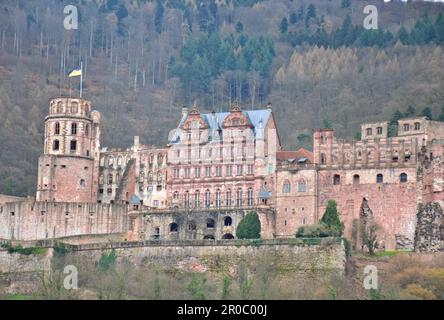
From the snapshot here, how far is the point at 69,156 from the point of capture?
394ft

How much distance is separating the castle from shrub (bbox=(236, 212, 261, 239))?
124 cm

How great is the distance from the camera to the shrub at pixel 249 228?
108062 millimetres

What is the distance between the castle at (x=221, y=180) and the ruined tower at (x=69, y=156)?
0.08 m

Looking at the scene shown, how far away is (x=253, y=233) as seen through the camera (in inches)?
4259

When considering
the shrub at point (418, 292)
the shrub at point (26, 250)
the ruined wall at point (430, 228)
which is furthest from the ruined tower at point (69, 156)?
the shrub at point (418, 292)

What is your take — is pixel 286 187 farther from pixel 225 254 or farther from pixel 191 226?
pixel 225 254

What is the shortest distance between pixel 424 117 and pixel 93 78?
218ft

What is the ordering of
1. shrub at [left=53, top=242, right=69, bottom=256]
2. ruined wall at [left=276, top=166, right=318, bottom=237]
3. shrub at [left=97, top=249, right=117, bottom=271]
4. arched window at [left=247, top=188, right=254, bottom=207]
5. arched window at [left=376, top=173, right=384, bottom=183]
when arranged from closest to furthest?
shrub at [left=97, top=249, right=117, bottom=271] → shrub at [left=53, top=242, right=69, bottom=256] → arched window at [left=376, top=173, right=384, bottom=183] → ruined wall at [left=276, top=166, right=318, bottom=237] → arched window at [left=247, top=188, right=254, bottom=207]

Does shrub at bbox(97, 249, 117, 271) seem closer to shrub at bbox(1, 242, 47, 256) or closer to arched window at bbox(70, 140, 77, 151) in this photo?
shrub at bbox(1, 242, 47, 256)

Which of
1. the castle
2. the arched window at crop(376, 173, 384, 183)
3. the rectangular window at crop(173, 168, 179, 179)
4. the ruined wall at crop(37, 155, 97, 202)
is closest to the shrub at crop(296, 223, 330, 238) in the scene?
the castle

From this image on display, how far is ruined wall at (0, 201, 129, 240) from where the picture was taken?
115625 mm

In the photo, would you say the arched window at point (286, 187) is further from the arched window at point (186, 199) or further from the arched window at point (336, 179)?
the arched window at point (186, 199)

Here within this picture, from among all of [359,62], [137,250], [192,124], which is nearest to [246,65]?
[359,62]

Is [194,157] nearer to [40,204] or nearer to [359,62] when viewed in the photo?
[40,204]
